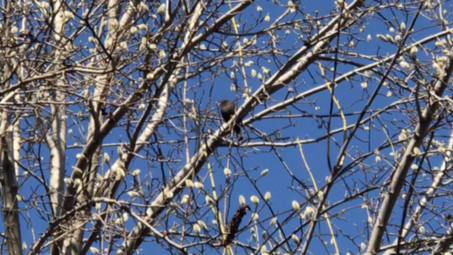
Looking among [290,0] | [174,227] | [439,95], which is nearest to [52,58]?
[174,227]

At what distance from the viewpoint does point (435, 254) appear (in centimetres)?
378

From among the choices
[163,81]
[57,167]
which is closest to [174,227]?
[163,81]

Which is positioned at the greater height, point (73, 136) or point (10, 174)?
point (73, 136)

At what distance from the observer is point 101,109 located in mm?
5727

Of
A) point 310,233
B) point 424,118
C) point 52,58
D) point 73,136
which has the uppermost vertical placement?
point 73,136

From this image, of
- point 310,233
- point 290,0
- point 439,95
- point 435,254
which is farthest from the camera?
point 290,0

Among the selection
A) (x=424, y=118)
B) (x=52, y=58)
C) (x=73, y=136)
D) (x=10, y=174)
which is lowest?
(x=424, y=118)

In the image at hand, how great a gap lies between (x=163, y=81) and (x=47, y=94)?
0.86 meters

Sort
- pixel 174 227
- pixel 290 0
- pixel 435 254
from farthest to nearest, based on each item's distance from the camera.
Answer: pixel 290 0
pixel 174 227
pixel 435 254

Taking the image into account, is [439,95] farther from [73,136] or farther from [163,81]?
[73,136]

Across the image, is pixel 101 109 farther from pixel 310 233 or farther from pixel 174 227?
pixel 310 233

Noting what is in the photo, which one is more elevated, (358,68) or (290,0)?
(290,0)

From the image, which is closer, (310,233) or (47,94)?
(310,233)

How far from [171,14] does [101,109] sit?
36.0 inches
